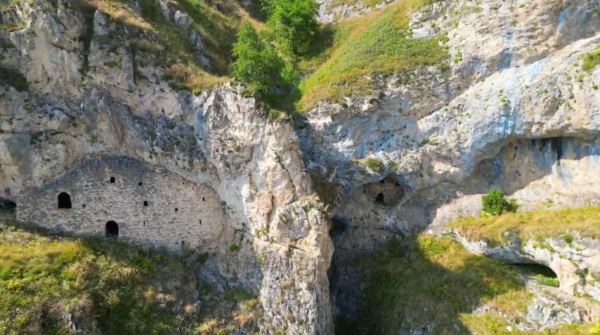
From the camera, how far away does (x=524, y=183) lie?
776 inches

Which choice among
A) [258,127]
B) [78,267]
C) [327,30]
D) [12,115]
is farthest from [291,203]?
[327,30]

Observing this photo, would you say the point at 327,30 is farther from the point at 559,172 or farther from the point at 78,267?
the point at 78,267

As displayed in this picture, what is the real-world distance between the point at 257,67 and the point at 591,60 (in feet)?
51.1

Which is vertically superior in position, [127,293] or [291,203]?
[291,203]

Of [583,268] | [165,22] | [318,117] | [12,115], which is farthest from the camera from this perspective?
[165,22]

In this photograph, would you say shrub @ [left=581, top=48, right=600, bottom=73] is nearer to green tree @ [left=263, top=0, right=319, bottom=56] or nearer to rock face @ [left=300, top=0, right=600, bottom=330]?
rock face @ [left=300, top=0, right=600, bottom=330]

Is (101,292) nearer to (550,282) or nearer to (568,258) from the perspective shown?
(550,282)

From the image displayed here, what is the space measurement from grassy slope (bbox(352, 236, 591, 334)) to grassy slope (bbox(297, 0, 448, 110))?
30.6 feet

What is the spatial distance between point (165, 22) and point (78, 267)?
14461 mm

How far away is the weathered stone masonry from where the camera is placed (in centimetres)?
1847

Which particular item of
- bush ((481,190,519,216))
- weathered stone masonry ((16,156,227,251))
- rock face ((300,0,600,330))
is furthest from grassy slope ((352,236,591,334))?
weathered stone masonry ((16,156,227,251))

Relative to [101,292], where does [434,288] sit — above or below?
below

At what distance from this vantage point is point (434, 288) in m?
18.4

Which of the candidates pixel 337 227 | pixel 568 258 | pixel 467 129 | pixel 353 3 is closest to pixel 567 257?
pixel 568 258
